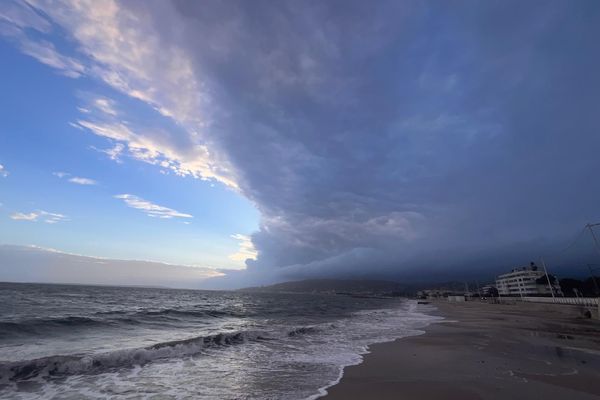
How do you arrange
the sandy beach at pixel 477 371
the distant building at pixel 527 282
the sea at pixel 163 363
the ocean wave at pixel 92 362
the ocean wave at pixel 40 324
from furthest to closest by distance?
the distant building at pixel 527 282
the ocean wave at pixel 40 324
the ocean wave at pixel 92 362
the sea at pixel 163 363
the sandy beach at pixel 477 371

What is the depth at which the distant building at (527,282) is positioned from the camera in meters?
118

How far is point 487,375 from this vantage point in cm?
1052

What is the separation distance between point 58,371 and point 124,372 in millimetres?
2163

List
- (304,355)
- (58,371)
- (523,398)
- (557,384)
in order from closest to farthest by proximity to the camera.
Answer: (523,398) → (557,384) → (58,371) → (304,355)

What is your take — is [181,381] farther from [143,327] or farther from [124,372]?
[143,327]

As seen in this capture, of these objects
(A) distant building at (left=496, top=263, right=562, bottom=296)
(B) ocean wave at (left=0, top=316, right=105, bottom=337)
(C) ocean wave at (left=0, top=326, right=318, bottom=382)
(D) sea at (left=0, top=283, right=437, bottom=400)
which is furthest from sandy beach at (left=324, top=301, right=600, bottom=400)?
(A) distant building at (left=496, top=263, right=562, bottom=296)

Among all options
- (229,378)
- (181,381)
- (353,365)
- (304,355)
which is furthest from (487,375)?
(181,381)

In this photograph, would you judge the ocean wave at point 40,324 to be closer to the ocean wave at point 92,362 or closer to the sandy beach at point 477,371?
the ocean wave at point 92,362

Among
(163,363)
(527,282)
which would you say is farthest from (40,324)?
(527,282)

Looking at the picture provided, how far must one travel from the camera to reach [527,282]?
130 meters

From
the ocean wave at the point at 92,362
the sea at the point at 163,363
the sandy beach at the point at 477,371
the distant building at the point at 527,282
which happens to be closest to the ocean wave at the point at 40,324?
the sea at the point at 163,363

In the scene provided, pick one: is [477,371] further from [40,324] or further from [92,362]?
[40,324]

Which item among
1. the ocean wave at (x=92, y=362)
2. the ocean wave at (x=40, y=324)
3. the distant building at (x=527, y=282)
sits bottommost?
the ocean wave at (x=92, y=362)

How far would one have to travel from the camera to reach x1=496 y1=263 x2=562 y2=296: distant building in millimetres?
117812
